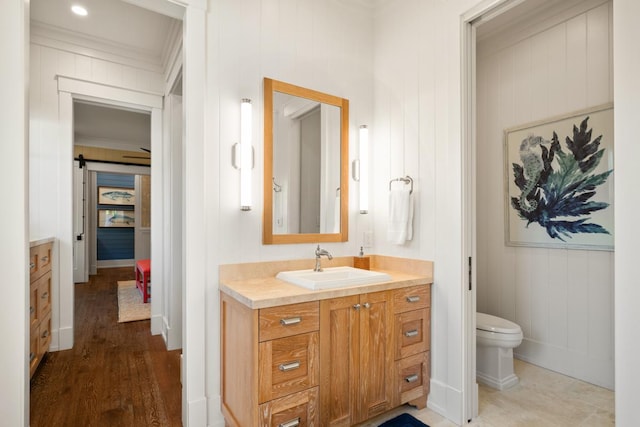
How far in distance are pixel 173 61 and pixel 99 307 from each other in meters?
3.46

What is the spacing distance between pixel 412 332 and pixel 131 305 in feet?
13.3

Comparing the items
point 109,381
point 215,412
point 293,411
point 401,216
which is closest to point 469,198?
point 401,216

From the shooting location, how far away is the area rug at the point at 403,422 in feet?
6.46

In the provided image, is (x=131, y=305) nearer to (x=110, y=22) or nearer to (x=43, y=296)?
(x=43, y=296)

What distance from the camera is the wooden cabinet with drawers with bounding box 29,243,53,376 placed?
8.07 feet

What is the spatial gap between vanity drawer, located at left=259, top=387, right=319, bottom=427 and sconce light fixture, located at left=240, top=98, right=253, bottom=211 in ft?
3.52

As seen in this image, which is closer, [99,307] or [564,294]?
[564,294]

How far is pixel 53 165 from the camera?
3053mm

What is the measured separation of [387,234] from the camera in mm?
2432

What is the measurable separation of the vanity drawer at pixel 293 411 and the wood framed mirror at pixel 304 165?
2.98 feet
